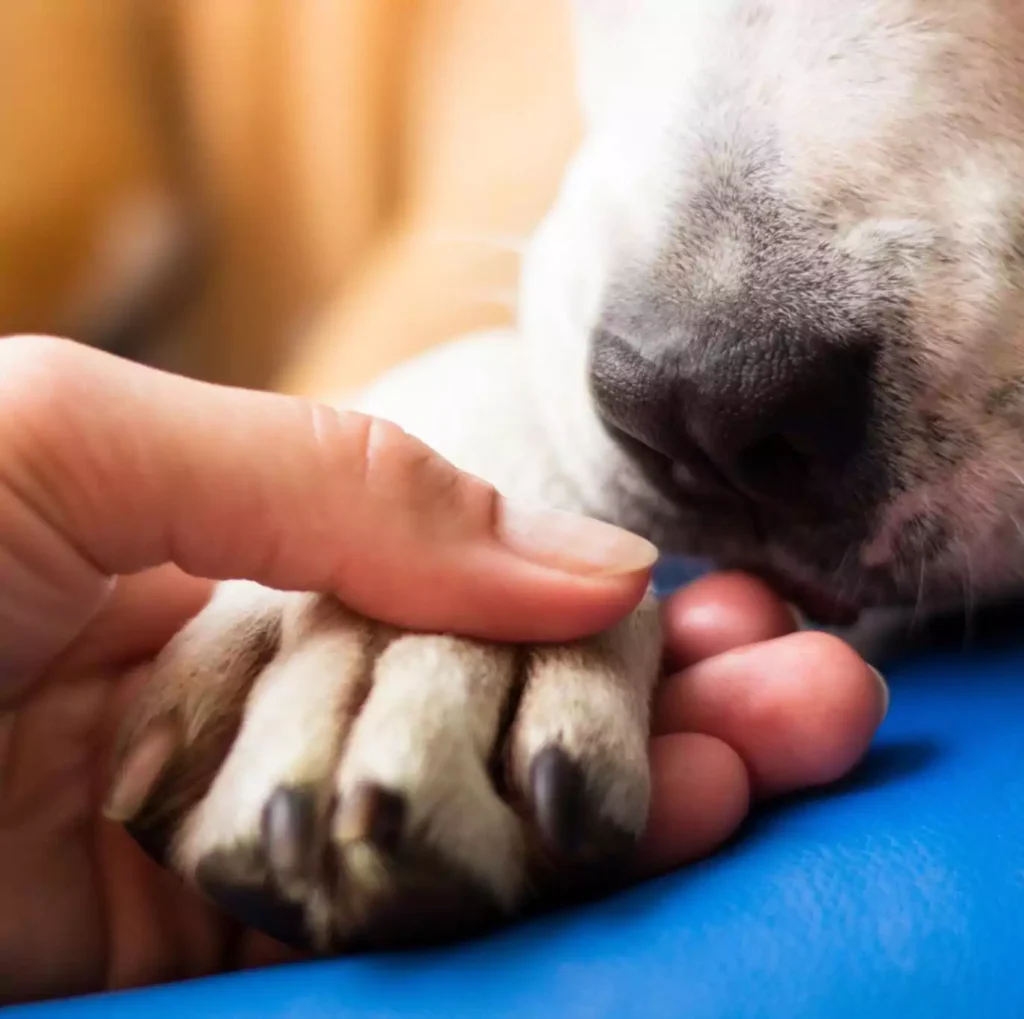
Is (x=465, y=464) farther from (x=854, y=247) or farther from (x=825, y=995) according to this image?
(x=825, y=995)

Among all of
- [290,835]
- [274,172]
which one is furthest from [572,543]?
[274,172]

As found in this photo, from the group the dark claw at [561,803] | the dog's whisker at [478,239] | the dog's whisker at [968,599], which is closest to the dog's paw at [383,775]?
the dark claw at [561,803]

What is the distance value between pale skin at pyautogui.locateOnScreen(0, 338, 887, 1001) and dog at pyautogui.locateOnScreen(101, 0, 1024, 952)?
0.03 m

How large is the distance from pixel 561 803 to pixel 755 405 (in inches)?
10.2

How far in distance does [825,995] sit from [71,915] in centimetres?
41

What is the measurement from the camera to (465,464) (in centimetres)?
97

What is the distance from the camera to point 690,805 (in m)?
0.61

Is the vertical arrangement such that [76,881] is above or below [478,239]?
below

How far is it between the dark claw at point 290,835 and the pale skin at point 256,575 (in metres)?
0.14

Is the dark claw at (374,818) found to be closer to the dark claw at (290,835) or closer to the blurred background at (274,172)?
the dark claw at (290,835)

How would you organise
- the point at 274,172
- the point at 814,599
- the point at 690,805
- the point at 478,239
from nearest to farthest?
the point at 690,805
the point at 814,599
the point at 478,239
the point at 274,172

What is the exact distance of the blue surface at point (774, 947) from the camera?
49 centimetres

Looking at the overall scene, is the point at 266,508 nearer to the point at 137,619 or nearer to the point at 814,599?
the point at 137,619

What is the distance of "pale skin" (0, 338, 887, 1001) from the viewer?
645mm
